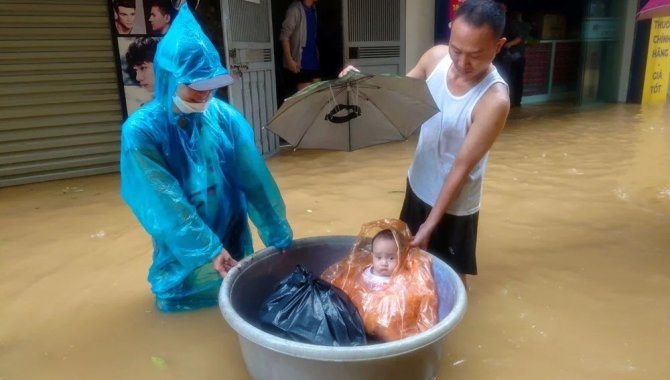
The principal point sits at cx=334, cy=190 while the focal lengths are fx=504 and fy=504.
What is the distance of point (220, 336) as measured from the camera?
2174 mm

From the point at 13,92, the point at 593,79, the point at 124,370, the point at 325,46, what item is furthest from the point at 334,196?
the point at 593,79

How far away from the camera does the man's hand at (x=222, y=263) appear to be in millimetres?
1952

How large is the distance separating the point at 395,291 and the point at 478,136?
0.66 meters

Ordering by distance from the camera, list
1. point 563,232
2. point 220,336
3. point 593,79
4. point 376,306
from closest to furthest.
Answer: point 376,306 < point 220,336 < point 563,232 < point 593,79

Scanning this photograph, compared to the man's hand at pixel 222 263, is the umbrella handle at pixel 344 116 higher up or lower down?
higher up

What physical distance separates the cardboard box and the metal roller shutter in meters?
8.25

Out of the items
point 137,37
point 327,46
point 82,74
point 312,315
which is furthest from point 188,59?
point 327,46

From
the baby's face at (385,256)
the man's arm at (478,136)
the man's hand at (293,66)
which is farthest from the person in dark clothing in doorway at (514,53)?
the baby's face at (385,256)

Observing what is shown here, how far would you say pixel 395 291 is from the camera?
194 cm

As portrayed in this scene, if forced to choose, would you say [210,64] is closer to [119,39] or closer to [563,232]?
[563,232]

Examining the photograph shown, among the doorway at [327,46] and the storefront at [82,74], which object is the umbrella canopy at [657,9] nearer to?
the storefront at [82,74]

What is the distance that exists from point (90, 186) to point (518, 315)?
373 cm

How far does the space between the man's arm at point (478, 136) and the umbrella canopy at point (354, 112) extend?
0.24 metres

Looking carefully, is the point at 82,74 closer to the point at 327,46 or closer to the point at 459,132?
the point at 327,46
